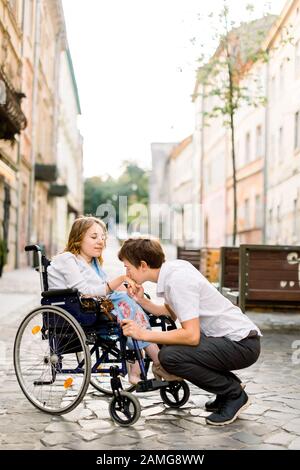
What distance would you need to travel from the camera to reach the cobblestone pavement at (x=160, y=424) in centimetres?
397

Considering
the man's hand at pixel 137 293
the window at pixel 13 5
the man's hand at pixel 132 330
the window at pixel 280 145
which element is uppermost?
the window at pixel 13 5

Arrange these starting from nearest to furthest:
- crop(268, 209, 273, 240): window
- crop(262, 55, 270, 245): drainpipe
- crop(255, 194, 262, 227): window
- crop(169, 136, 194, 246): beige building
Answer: crop(268, 209, 273, 240): window
crop(262, 55, 270, 245): drainpipe
crop(255, 194, 262, 227): window
crop(169, 136, 194, 246): beige building

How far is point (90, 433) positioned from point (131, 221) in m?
72.2

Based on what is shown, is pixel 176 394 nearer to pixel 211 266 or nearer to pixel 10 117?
pixel 211 266

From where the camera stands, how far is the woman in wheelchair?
4.66 meters

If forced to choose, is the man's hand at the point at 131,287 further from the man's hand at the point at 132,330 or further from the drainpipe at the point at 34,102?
the drainpipe at the point at 34,102

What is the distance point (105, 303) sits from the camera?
4.68 metres

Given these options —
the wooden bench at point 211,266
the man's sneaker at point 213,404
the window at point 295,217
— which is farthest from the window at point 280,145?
the man's sneaker at point 213,404

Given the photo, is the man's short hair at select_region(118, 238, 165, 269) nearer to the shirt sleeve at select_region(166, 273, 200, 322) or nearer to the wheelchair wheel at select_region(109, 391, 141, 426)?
the shirt sleeve at select_region(166, 273, 200, 322)

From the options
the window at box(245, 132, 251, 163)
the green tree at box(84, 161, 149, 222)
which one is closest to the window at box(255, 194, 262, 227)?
the window at box(245, 132, 251, 163)

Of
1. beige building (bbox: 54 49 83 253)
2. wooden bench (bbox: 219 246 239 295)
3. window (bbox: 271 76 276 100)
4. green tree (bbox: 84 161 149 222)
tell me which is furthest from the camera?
green tree (bbox: 84 161 149 222)

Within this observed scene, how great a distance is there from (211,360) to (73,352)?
34.2 inches

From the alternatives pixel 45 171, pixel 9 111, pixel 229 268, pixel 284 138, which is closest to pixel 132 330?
pixel 229 268

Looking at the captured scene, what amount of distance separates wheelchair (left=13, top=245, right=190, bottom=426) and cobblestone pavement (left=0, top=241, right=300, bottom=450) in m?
0.09
